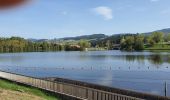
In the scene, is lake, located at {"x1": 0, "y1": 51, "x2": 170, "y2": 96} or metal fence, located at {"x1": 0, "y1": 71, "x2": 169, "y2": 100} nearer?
metal fence, located at {"x1": 0, "y1": 71, "x2": 169, "y2": 100}

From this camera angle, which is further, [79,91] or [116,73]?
[116,73]

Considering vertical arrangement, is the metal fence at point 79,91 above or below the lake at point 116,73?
above

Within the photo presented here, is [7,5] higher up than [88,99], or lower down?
higher up

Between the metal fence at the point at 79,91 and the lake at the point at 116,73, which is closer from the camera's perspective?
the metal fence at the point at 79,91

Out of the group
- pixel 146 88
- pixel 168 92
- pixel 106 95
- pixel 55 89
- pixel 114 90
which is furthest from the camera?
pixel 146 88

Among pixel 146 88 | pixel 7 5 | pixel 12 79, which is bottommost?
pixel 146 88

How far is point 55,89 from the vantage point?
32062 mm

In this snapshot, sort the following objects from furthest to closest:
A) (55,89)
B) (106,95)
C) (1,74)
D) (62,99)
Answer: (1,74) < (55,89) < (62,99) < (106,95)

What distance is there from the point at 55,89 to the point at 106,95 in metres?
8.06

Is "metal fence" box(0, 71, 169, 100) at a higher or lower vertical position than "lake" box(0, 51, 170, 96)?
higher

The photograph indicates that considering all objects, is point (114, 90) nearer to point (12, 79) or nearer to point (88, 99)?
point (88, 99)

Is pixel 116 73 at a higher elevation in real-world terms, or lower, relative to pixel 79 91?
lower

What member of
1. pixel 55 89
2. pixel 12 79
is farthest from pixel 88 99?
pixel 12 79

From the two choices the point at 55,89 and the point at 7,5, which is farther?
the point at 55,89
